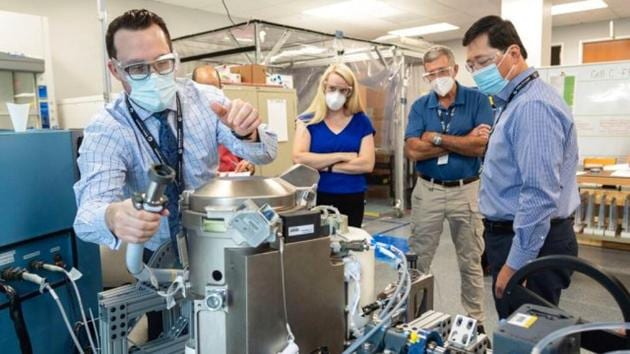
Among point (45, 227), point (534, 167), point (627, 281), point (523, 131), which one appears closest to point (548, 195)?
point (534, 167)

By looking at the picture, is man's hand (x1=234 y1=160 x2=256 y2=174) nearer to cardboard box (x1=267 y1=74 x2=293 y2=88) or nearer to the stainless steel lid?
cardboard box (x1=267 y1=74 x2=293 y2=88)

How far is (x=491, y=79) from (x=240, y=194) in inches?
49.0

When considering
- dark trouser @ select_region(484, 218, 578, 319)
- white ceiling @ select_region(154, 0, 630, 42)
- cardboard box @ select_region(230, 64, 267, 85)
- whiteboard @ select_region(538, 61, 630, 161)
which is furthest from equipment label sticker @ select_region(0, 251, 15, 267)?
white ceiling @ select_region(154, 0, 630, 42)

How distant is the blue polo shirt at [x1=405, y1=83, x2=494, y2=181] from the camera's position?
223 centimetres

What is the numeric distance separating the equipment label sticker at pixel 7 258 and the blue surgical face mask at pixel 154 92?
67cm

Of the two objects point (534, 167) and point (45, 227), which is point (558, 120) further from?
point (45, 227)

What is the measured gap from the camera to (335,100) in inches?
87.5

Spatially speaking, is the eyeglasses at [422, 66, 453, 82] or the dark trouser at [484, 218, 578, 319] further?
the eyeglasses at [422, 66, 453, 82]

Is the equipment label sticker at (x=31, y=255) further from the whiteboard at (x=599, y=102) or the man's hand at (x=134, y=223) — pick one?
the whiteboard at (x=599, y=102)

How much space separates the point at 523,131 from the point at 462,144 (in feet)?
2.43

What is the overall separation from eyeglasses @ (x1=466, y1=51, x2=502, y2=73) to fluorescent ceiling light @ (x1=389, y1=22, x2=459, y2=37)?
6551mm

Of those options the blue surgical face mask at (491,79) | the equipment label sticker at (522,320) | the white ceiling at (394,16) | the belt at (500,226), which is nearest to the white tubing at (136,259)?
the equipment label sticker at (522,320)

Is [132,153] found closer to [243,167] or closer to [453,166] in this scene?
[243,167]

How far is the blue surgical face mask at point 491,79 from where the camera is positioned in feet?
5.31
